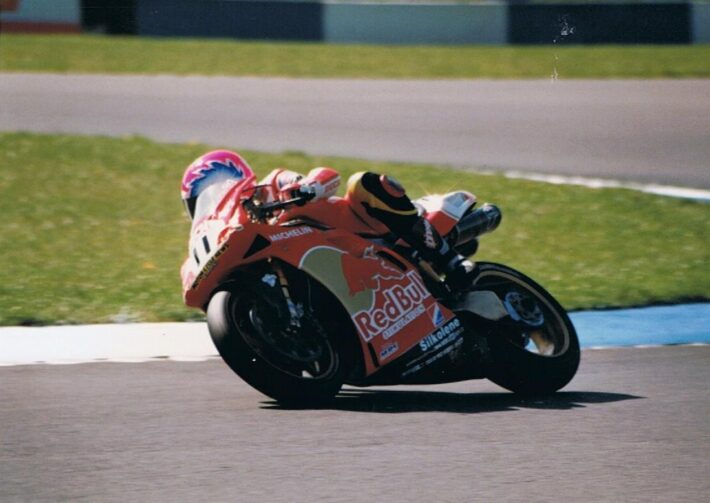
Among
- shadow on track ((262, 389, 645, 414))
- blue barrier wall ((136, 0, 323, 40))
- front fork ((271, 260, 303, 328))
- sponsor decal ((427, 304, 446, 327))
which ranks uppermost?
front fork ((271, 260, 303, 328))

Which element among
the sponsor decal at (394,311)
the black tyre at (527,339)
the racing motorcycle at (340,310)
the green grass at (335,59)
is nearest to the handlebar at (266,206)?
the racing motorcycle at (340,310)

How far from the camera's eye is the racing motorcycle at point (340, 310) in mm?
6441

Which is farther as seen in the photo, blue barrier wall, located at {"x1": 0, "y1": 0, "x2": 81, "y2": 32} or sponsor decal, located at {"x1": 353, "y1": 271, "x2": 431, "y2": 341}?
blue barrier wall, located at {"x1": 0, "y1": 0, "x2": 81, "y2": 32}

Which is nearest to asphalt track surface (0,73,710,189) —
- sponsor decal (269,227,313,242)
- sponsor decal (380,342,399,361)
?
sponsor decal (380,342,399,361)

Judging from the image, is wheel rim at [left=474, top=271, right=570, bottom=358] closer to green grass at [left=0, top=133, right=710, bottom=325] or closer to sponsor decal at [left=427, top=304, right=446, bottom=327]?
sponsor decal at [left=427, top=304, right=446, bottom=327]

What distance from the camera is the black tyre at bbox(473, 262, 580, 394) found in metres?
6.91

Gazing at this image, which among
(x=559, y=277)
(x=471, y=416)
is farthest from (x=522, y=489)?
(x=559, y=277)

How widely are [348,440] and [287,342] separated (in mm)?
682

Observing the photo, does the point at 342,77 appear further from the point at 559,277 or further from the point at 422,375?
the point at 422,375

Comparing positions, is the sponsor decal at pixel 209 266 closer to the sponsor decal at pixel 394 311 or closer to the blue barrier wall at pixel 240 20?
the sponsor decal at pixel 394 311

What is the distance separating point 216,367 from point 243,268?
126 cm

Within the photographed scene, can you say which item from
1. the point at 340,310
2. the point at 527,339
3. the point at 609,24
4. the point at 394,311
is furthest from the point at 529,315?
the point at 609,24

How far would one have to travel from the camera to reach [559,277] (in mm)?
10289

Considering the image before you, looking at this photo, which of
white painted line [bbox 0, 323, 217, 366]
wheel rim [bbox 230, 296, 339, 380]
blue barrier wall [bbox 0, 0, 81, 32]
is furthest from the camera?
blue barrier wall [bbox 0, 0, 81, 32]
